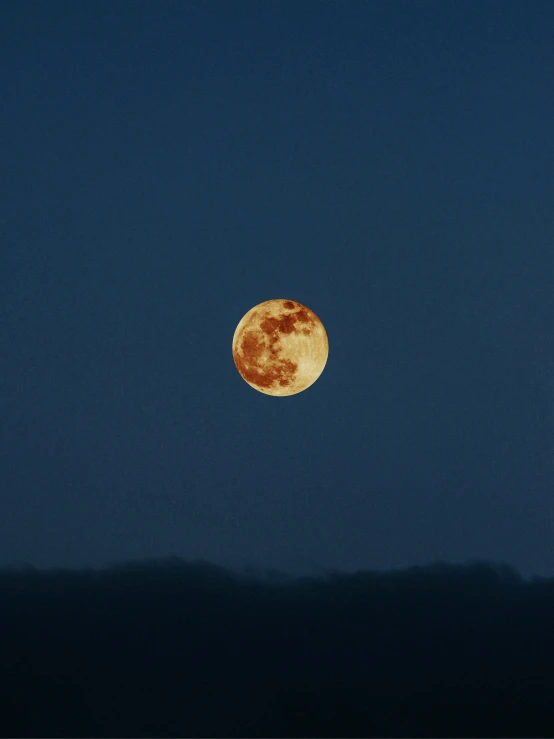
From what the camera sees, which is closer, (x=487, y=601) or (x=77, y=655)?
(x=77, y=655)

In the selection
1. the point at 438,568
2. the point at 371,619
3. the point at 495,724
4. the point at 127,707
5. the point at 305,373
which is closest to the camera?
the point at 305,373

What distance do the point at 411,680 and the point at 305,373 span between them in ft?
151

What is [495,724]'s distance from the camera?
51906mm

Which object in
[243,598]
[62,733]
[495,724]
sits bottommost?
[495,724]

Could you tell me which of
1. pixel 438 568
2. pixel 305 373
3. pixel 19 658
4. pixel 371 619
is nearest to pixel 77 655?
pixel 19 658

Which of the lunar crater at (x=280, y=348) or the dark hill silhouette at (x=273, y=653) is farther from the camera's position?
the dark hill silhouette at (x=273, y=653)

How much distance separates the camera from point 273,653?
6112 cm

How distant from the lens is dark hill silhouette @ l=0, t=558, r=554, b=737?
177 feet

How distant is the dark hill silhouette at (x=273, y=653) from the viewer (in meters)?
53.8

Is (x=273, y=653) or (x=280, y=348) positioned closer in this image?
(x=280, y=348)

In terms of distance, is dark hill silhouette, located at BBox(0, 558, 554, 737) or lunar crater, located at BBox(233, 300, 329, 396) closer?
lunar crater, located at BBox(233, 300, 329, 396)

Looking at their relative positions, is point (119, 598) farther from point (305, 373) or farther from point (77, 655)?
point (305, 373)

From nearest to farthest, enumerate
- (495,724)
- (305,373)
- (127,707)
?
(305,373) < (495,724) < (127,707)

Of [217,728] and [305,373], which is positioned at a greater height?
[305,373]
